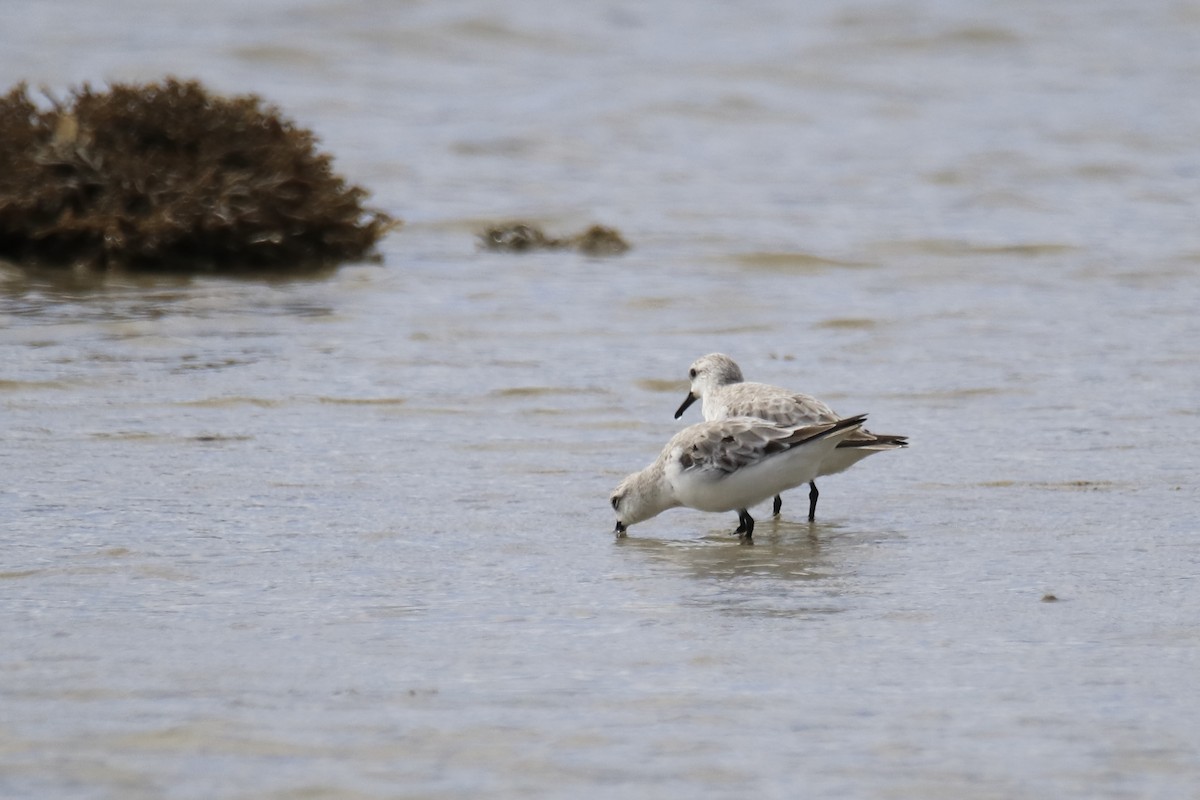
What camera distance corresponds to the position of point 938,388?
980 centimetres

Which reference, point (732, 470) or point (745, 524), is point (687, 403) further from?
point (732, 470)

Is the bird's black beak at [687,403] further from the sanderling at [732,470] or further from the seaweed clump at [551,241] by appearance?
the seaweed clump at [551,241]

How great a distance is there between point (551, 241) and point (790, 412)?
814 cm

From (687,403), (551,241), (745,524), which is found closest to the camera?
(745,524)

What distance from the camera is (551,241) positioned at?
49.6 ft

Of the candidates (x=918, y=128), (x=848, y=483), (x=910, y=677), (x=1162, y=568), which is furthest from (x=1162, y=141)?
(x=910, y=677)

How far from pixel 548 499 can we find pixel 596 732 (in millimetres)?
3103

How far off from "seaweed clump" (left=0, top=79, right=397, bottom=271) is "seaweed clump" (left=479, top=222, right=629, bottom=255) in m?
1.71

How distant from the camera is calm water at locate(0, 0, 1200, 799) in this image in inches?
167

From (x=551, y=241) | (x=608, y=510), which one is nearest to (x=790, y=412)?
(x=608, y=510)

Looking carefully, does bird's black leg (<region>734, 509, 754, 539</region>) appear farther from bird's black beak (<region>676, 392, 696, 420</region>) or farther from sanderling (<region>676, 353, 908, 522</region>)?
bird's black beak (<region>676, 392, 696, 420</region>)

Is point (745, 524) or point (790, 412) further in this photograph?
point (790, 412)

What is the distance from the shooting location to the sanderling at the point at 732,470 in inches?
261

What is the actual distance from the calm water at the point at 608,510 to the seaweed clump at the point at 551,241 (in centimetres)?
30
